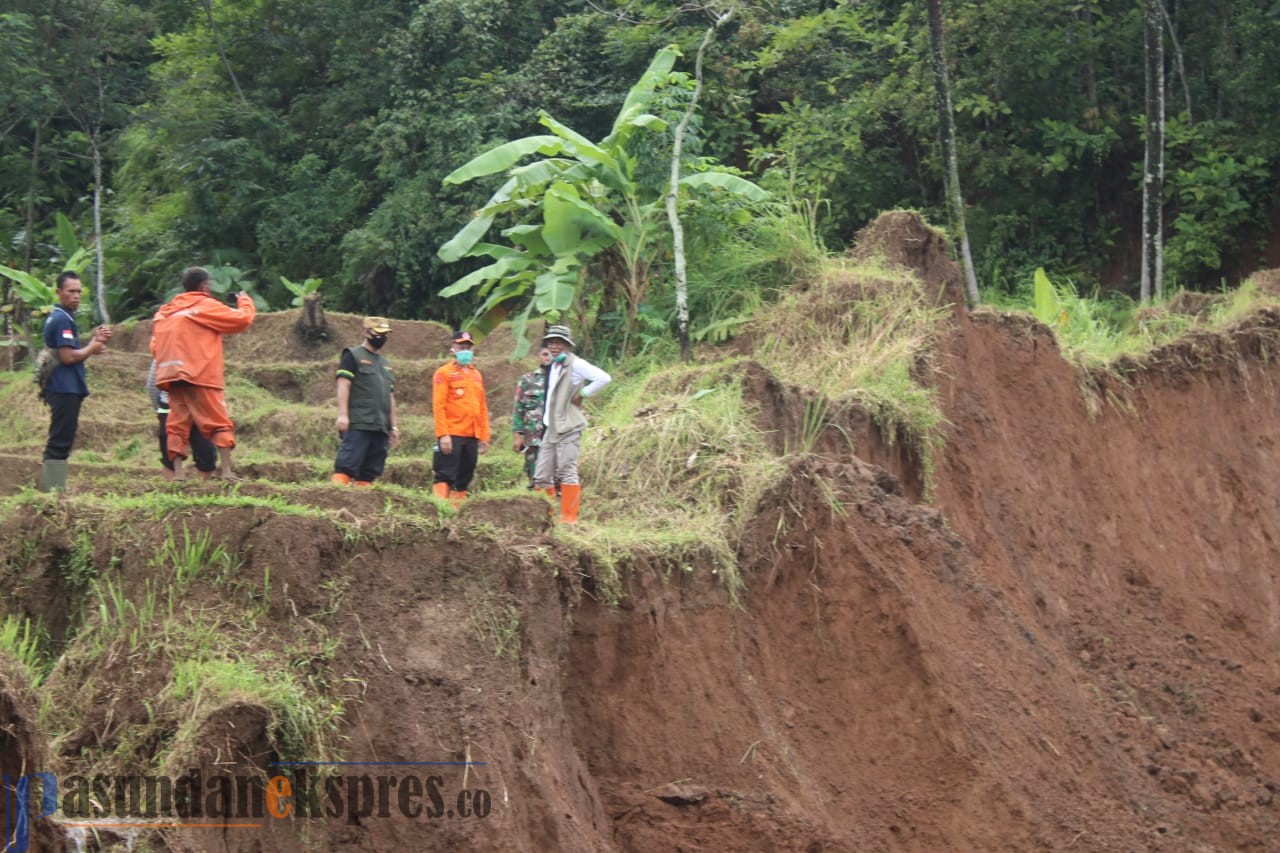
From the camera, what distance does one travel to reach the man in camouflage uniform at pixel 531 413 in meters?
12.4

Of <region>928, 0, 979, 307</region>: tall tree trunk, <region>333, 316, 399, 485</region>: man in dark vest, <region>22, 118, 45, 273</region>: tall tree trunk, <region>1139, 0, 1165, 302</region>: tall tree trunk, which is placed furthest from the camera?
<region>22, 118, 45, 273</region>: tall tree trunk

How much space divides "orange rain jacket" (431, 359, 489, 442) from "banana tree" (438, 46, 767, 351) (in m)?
2.47

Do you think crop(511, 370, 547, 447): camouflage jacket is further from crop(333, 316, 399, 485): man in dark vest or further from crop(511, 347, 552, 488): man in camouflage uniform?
crop(333, 316, 399, 485): man in dark vest

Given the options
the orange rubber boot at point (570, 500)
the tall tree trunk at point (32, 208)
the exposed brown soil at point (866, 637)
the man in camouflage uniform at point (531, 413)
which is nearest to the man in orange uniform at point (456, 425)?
the man in camouflage uniform at point (531, 413)

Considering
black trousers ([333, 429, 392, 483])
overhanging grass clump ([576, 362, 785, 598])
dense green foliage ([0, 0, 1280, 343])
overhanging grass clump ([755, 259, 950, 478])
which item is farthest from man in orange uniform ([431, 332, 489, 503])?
dense green foliage ([0, 0, 1280, 343])

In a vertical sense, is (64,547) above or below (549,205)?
below

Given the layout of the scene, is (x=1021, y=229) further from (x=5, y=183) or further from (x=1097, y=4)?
(x=5, y=183)

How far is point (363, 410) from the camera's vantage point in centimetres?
1181

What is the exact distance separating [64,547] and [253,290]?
49.2 ft

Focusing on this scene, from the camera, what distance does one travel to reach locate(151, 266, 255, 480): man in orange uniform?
10.1 metres

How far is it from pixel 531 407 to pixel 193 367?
301 cm

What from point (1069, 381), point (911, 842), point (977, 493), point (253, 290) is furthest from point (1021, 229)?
point (911, 842)

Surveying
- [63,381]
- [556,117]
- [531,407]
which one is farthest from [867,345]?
[556,117]

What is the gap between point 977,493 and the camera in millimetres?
13859
